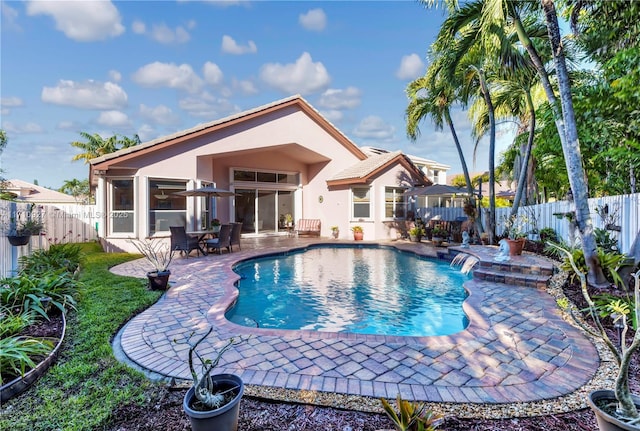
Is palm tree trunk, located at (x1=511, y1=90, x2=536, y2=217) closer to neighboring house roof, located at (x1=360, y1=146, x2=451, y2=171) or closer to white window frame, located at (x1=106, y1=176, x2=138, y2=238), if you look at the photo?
neighboring house roof, located at (x1=360, y1=146, x2=451, y2=171)

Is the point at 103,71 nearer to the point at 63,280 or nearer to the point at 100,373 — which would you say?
the point at 63,280

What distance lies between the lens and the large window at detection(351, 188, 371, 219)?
1634 centimetres

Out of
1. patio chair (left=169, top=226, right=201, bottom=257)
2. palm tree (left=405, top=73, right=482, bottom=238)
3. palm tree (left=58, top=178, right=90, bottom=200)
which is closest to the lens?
patio chair (left=169, top=226, right=201, bottom=257)

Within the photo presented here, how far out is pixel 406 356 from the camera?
3809 millimetres

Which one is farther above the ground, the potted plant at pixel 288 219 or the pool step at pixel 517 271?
the potted plant at pixel 288 219

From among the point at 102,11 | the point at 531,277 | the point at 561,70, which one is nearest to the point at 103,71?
the point at 102,11

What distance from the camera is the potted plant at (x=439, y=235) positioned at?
13.8m

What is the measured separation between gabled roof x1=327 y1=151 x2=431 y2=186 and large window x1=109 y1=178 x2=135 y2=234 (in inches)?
382

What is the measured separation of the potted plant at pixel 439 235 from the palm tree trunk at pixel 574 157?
7518 mm

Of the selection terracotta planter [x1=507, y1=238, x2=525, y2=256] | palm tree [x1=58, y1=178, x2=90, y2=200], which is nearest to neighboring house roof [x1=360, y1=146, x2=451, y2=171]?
terracotta planter [x1=507, y1=238, x2=525, y2=256]

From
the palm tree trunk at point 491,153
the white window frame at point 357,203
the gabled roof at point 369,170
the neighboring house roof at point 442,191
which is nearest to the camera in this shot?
the palm tree trunk at point 491,153

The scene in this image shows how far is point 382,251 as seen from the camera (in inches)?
547

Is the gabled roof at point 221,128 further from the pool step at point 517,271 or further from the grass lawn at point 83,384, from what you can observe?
the pool step at point 517,271

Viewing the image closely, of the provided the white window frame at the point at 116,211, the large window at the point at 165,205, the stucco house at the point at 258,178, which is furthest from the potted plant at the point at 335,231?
the white window frame at the point at 116,211
